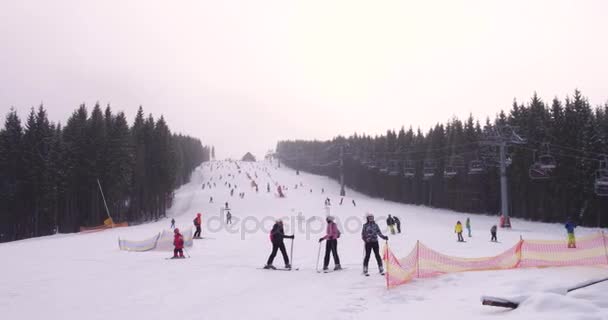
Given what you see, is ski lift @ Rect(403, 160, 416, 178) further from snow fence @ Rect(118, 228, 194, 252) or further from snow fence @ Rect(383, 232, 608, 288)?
snow fence @ Rect(383, 232, 608, 288)

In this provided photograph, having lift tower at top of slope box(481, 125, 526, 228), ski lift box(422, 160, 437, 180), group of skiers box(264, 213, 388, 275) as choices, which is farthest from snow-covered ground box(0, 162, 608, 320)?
ski lift box(422, 160, 437, 180)

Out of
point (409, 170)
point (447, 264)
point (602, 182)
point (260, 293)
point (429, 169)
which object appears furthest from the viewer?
point (409, 170)

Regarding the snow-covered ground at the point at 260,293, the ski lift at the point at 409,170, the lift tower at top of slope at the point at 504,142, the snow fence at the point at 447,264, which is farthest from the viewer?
the ski lift at the point at 409,170

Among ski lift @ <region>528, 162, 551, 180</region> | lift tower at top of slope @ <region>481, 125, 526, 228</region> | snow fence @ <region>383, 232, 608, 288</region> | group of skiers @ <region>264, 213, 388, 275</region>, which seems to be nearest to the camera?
snow fence @ <region>383, 232, 608, 288</region>

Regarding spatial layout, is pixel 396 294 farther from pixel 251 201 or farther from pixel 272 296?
pixel 251 201

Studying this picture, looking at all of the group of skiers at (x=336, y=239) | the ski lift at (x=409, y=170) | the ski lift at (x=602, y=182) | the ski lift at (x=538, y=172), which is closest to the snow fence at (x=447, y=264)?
the group of skiers at (x=336, y=239)

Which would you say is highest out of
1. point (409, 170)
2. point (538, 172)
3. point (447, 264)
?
point (409, 170)

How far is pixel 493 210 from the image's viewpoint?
177ft

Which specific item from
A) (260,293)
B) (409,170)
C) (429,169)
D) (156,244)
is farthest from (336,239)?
(409,170)

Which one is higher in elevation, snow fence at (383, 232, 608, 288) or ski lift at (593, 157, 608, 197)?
ski lift at (593, 157, 608, 197)

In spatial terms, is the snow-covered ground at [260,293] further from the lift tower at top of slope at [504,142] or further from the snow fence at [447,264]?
the lift tower at top of slope at [504,142]

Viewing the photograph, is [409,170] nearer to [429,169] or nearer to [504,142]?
[429,169]

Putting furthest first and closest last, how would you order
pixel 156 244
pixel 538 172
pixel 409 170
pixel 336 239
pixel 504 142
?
1. pixel 409 170
2. pixel 504 142
3. pixel 538 172
4. pixel 156 244
5. pixel 336 239

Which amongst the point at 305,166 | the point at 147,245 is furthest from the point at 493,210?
the point at 305,166
